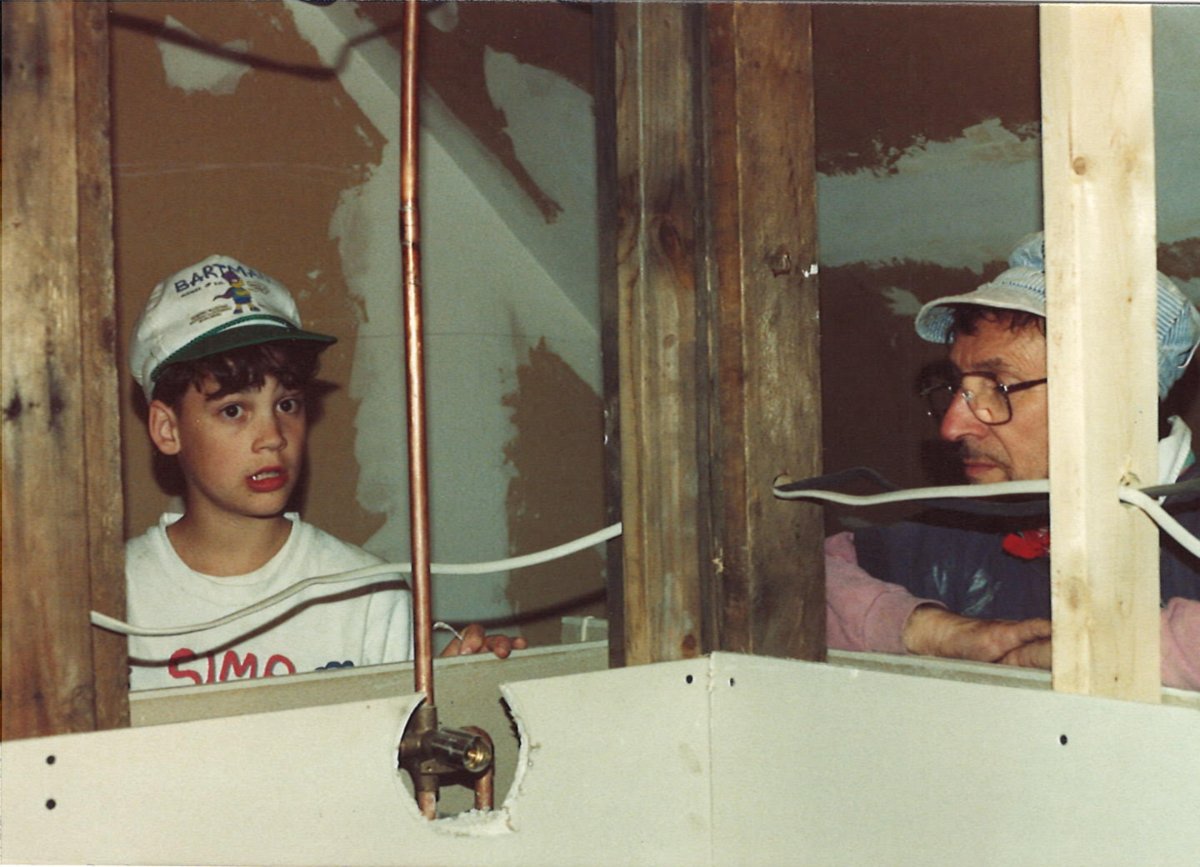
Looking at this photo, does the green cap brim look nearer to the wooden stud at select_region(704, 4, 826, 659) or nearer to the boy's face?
the boy's face

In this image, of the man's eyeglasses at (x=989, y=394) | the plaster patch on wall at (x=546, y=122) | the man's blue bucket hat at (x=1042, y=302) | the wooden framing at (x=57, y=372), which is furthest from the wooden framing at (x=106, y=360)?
the plaster patch on wall at (x=546, y=122)

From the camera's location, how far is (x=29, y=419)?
1021 millimetres

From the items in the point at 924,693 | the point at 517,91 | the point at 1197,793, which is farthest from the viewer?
the point at 517,91

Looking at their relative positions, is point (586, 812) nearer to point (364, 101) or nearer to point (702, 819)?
point (702, 819)

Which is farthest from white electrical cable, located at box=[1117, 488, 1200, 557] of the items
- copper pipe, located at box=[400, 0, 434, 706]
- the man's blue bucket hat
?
the man's blue bucket hat

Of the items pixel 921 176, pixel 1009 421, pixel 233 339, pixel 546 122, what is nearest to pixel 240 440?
pixel 233 339

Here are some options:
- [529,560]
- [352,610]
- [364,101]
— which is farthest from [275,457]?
[364,101]

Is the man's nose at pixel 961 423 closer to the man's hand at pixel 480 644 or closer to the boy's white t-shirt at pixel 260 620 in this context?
the man's hand at pixel 480 644

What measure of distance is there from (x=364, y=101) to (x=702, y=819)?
1.96m

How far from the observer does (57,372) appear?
1.04 metres

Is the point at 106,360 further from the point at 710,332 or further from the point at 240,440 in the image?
the point at 240,440

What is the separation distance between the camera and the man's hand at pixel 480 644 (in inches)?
63.2

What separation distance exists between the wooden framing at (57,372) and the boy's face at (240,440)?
902 millimetres

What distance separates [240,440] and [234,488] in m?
0.08
